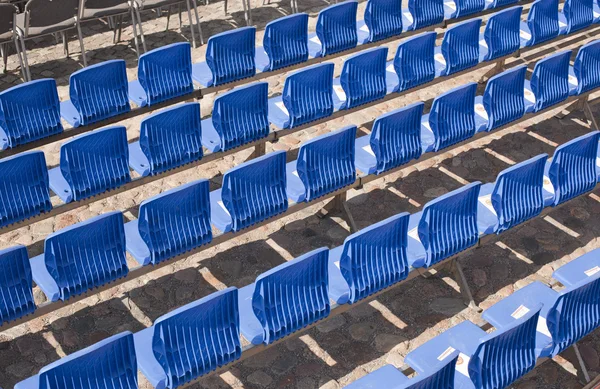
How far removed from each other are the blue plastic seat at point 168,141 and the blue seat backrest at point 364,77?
1.73 m

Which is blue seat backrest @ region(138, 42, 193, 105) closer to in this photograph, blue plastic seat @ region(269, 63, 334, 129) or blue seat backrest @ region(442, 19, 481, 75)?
blue plastic seat @ region(269, 63, 334, 129)

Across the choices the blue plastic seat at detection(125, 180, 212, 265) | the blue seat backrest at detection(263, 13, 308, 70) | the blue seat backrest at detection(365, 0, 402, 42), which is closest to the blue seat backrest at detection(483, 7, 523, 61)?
the blue seat backrest at detection(365, 0, 402, 42)

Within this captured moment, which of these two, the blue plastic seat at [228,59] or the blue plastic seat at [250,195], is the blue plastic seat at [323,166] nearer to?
the blue plastic seat at [250,195]

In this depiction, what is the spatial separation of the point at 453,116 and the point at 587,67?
6.57 feet

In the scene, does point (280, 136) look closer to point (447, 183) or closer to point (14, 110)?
point (447, 183)

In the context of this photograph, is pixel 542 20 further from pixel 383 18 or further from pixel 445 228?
pixel 445 228

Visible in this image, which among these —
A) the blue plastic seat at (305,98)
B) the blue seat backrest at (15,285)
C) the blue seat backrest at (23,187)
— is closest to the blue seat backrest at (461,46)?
the blue plastic seat at (305,98)

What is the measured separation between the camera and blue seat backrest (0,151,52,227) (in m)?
7.32

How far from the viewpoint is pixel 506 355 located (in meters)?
6.41

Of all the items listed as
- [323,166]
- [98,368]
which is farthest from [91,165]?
[98,368]

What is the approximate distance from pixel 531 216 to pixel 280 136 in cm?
250

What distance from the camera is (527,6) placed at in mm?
13344

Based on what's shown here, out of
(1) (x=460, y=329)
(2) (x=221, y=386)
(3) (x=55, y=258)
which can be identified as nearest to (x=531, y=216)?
(1) (x=460, y=329)

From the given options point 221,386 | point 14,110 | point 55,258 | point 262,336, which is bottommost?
point 221,386
